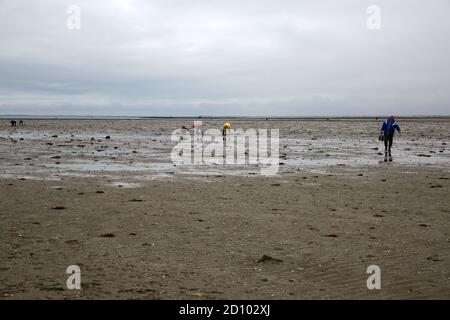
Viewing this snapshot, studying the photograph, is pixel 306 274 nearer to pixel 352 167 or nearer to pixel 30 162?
pixel 352 167

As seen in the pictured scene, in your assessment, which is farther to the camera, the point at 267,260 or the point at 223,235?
the point at 223,235

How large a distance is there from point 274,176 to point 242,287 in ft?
36.7

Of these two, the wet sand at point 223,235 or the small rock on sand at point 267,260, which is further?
the small rock on sand at point 267,260

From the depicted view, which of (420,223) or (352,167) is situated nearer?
(420,223)

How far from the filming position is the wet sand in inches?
265

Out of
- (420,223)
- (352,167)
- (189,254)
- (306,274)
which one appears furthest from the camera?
(352,167)

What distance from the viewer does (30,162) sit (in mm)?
21484

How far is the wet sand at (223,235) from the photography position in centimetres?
674

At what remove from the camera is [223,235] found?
367 inches

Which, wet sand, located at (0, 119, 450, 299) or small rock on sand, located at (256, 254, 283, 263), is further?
small rock on sand, located at (256, 254, 283, 263)
